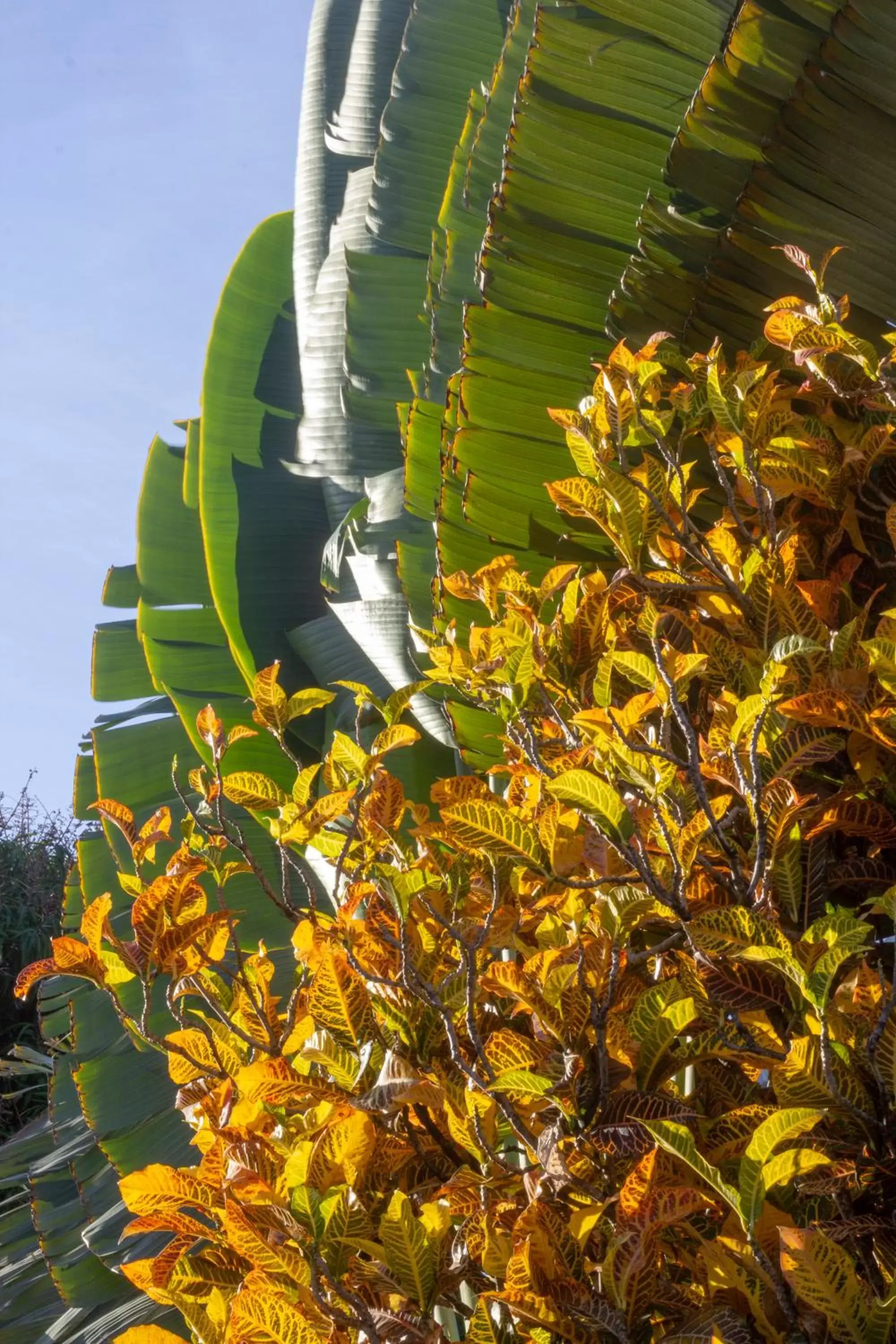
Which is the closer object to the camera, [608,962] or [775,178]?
[608,962]

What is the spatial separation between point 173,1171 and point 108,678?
8.00ft

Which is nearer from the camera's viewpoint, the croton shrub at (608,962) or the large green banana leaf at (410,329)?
the croton shrub at (608,962)

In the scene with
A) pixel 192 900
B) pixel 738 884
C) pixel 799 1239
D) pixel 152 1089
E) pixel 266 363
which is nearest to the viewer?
pixel 799 1239

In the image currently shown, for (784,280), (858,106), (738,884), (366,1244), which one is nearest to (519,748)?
(738,884)

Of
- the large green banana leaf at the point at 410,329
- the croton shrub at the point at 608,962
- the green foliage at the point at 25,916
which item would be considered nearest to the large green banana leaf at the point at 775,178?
the large green banana leaf at the point at 410,329

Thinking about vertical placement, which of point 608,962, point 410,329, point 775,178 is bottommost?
point 608,962

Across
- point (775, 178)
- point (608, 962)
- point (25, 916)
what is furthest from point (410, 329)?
point (25, 916)

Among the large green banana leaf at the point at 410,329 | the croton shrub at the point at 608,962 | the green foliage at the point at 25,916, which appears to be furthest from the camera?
the green foliage at the point at 25,916

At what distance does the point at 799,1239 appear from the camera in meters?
0.81

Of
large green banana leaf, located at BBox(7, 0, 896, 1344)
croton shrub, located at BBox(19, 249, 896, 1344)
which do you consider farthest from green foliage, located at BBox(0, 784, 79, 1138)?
croton shrub, located at BBox(19, 249, 896, 1344)

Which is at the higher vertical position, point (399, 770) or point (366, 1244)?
point (399, 770)

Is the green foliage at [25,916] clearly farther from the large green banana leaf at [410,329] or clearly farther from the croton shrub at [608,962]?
the croton shrub at [608,962]

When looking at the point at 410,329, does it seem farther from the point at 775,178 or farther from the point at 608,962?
the point at 608,962

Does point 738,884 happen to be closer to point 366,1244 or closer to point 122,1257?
point 366,1244
